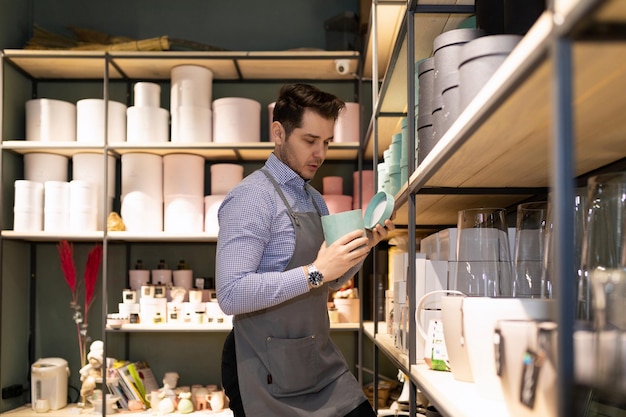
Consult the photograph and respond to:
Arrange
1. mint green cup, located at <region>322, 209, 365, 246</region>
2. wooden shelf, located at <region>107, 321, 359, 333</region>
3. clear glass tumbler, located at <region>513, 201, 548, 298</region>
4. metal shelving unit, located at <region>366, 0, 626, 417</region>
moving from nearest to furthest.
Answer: metal shelving unit, located at <region>366, 0, 626, 417</region>
clear glass tumbler, located at <region>513, 201, 548, 298</region>
mint green cup, located at <region>322, 209, 365, 246</region>
wooden shelf, located at <region>107, 321, 359, 333</region>

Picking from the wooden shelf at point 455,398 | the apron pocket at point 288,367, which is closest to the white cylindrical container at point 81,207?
the apron pocket at point 288,367

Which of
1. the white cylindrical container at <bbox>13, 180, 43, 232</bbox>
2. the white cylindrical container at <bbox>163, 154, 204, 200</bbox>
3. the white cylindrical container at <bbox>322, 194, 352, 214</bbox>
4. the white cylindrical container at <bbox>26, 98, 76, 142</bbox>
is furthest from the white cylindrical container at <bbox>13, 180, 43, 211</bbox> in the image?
the white cylindrical container at <bbox>322, 194, 352, 214</bbox>

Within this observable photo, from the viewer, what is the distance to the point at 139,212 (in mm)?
3512

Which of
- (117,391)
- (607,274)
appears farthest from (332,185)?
(607,274)

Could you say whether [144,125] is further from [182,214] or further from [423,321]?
[423,321]

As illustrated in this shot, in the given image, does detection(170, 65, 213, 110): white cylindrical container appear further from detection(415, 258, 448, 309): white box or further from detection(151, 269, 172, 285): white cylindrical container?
detection(415, 258, 448, 309): white box

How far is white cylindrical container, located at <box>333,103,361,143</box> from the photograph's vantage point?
359 centimetres

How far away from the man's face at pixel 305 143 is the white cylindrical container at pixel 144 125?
1605 mm

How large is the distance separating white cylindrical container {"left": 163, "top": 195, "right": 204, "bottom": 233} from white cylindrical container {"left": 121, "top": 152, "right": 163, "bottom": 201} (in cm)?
9

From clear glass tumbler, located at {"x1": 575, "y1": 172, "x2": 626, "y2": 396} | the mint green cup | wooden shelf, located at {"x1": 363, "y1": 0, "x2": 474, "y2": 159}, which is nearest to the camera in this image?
clear glass tumbler, located at {"x1": 575, "y1": 172, "x2": 626, "y2": 396}

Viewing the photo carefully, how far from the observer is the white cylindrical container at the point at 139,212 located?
351cm

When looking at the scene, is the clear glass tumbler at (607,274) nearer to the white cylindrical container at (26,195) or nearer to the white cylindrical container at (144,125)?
the white cylindrical container at (144,125)

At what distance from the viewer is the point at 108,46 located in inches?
145

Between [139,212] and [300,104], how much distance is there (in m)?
1.71
